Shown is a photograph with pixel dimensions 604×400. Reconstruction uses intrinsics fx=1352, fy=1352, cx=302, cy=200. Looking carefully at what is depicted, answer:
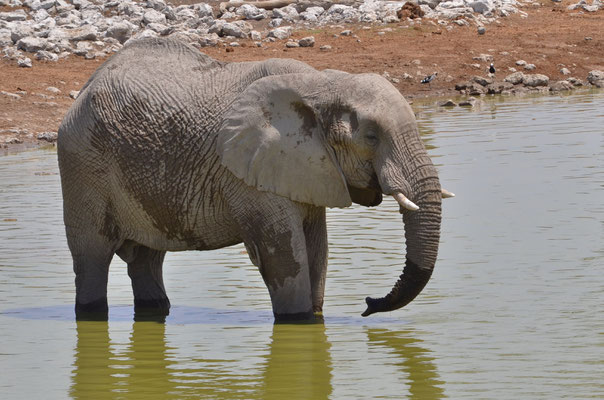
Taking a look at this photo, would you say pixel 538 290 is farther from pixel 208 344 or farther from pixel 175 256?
pixel 175 256

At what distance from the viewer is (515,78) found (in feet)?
84.9

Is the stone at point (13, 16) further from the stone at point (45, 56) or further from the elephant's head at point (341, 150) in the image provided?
the elephant's head at point (341, 150)

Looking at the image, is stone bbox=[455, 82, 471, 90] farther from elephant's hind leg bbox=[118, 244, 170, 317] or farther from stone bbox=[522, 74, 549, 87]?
elephant's hind leg bbox=[118, 244, 170, 317]

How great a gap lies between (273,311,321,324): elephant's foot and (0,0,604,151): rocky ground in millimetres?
13736

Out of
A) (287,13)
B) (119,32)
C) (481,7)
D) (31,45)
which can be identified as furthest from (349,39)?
(31,45)

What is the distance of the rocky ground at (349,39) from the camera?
25531mm

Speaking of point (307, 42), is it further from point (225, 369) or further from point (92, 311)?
point (225, 369)

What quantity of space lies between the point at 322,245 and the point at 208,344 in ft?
3.40

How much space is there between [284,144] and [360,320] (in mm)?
1331

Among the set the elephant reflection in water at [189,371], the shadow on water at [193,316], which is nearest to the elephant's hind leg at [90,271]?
the shadow on water at [193,316]

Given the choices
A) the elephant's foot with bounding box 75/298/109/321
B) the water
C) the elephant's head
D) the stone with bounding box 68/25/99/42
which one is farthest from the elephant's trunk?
the stone with bounding box 68/25/99/42

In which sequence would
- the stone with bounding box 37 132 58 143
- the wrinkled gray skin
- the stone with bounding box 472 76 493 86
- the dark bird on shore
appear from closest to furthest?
the wrinkled gray skin, the stone with bounding box 37 132 58 143, the dark bird on shore, the stone with bounding box 472 76 493 86

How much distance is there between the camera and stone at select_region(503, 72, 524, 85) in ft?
84.7

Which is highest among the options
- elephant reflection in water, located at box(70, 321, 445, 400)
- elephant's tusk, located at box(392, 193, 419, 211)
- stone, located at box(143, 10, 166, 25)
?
stone, located at box(143, 10, 166, 25)
